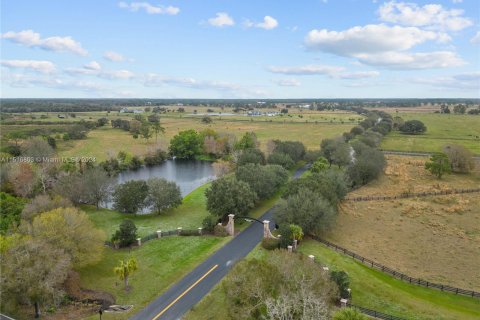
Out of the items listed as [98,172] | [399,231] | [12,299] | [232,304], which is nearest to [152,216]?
[98,172]

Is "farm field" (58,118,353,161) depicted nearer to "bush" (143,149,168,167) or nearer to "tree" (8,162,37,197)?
"bush" (143,149,168,167)

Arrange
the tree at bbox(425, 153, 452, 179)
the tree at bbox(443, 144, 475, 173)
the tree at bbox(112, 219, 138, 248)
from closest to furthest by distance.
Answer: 1. the tree at bbox(112, 219, 138, 248)
2. the tree at bbox(425, 153, 452, 179)
3. the tree at bbox(443, 144, 475, 173)

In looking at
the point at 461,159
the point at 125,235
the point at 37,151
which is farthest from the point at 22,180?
the point at 461,159

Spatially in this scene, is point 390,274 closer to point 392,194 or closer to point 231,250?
point 231,250

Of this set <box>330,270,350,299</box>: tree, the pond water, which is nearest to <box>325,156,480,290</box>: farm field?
<box>330,270,350,299</box>: tree

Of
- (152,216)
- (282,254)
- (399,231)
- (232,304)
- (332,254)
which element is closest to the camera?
(232,304)

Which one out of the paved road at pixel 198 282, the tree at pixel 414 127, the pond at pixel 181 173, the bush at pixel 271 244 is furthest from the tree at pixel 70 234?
the tree at pixel 414 127

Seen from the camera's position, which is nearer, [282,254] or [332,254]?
[282,254]
